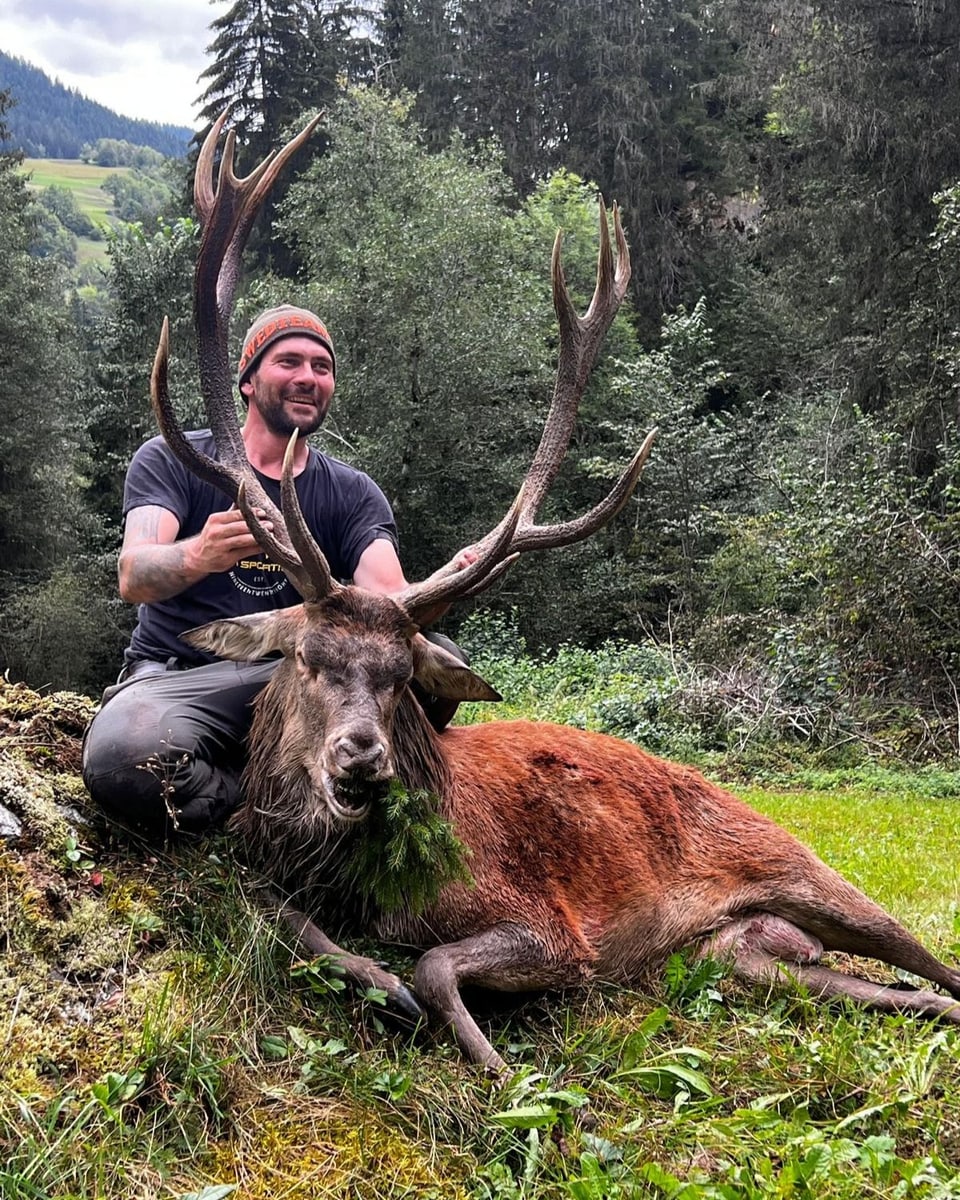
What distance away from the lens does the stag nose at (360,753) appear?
3.48 metres

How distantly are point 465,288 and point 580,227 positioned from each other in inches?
296

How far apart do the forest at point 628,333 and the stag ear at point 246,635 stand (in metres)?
10.4

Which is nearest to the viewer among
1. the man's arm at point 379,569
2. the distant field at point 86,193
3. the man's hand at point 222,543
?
the man's hand at point 222,543

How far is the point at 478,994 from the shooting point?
4.09 m

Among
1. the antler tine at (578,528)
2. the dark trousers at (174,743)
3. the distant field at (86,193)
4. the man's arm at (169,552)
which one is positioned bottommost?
the dark trousers at (174,743)

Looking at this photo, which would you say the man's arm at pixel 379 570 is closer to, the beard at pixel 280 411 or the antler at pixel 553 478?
the antler at pixel 553 478

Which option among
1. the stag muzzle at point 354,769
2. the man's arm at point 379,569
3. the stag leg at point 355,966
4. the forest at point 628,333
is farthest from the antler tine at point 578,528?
the forest at point 628,333

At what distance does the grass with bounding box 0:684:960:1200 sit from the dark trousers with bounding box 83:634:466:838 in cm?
15

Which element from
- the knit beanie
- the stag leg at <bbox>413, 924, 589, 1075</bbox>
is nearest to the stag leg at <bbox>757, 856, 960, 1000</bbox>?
the stag leg at <bbox>413, 924, 589, 1075</bbox>

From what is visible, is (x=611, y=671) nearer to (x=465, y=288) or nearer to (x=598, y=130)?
(x=465, y=288)

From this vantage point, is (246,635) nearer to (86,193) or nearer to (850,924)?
(850,924)

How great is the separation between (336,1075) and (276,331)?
3.21 m

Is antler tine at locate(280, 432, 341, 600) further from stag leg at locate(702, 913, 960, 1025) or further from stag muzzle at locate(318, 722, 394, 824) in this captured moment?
stag leg at locate(702, 913, 960, 1025)

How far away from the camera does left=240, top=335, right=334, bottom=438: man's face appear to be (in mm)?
4945
